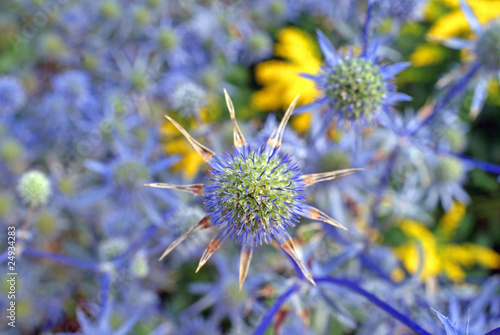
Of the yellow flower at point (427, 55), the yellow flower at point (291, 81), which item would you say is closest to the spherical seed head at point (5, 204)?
the yellow flower at point (291, 81)

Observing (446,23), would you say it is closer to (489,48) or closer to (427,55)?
(427,55)

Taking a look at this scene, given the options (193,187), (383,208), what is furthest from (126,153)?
(383,208)

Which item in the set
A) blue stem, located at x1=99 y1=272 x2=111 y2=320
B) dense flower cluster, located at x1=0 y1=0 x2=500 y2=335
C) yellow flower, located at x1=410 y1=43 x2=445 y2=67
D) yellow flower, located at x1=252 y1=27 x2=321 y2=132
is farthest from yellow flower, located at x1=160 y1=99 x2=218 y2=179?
yellow flower, located at x1=410 y1=43 x2=445 y2=67

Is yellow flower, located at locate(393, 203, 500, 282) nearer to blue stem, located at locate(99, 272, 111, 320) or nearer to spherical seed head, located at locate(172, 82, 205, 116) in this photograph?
spherical seed head, located at locate(172, 82, 205, 116)

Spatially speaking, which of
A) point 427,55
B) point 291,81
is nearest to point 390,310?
point 291,81

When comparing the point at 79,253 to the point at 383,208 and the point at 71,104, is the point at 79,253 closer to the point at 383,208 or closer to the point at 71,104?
the point at 71,104

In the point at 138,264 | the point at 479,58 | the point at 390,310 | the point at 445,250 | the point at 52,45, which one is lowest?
the point at 445,250

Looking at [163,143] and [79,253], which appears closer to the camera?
[79,253]

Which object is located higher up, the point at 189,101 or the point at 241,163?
the point at 241,163
